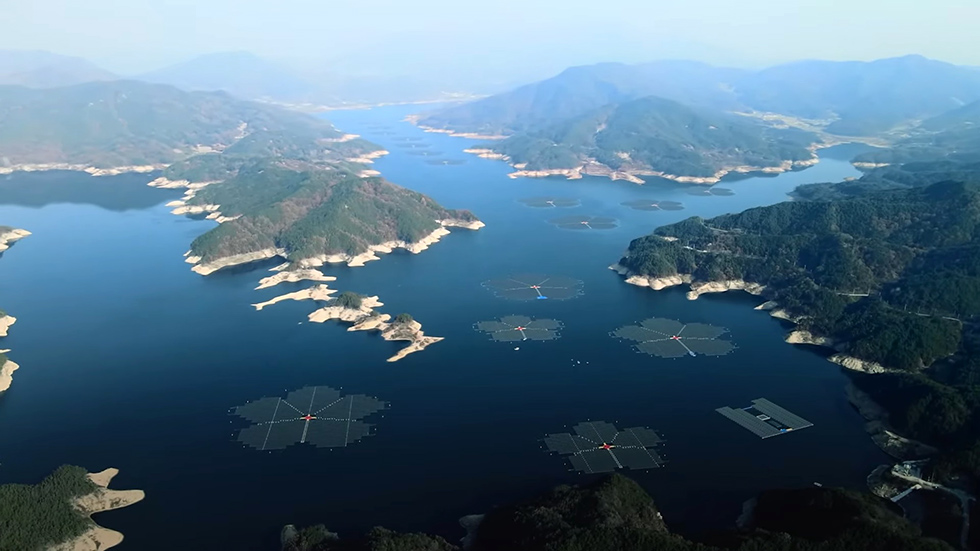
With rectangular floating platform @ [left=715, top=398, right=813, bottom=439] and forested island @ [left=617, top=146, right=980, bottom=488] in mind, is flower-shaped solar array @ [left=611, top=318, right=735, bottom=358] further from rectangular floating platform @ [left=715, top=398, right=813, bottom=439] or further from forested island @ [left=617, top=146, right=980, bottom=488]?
rectangular floating platform @ [left=715, top=398, right=813, bottom=439]

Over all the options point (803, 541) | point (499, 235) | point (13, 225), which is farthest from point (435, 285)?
point (13, 225)

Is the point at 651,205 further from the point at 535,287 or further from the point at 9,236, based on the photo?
the point at 9,236

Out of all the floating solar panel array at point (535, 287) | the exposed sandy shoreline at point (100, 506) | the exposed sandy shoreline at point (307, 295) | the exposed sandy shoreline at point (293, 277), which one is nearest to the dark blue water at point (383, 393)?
the exposed sandy shoreline at point (100, 506)

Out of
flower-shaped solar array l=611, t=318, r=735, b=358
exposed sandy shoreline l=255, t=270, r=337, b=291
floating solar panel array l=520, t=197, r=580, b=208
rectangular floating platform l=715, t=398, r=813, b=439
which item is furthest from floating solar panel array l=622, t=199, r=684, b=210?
rectangular floating platform l=715, t=398, r=813, b=439

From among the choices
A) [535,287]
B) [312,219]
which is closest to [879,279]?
[535,287]

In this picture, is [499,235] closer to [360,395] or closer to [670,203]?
[670,203]

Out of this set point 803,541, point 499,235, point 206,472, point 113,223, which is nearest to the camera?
point 803,541

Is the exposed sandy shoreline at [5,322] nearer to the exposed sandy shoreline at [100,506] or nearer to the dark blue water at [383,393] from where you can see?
the dark blue water at [383,393]
